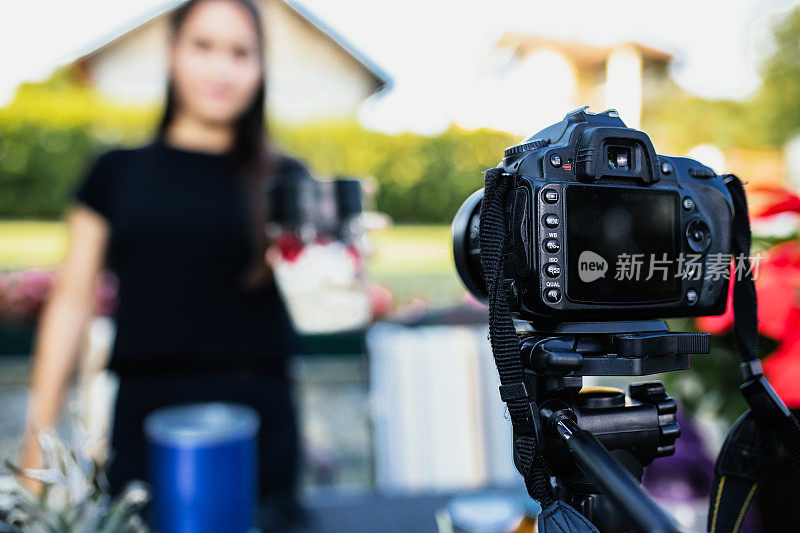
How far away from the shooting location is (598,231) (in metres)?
0.51

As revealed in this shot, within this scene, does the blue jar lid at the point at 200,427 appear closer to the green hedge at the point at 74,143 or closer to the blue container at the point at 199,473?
the blue container at the point at 199,473

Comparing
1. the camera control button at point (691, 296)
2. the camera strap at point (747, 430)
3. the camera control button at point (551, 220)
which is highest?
the camera control button at point (551, 220)

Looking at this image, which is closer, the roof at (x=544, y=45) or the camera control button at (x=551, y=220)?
the camera control button at (x=551, y=220)

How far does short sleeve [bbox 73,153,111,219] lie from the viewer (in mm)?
1387

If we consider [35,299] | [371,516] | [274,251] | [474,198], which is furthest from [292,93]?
[474,198]

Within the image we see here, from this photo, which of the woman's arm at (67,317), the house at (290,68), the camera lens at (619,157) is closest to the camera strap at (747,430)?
the camera lens at (619,157)

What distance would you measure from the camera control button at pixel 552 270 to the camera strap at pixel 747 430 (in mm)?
227

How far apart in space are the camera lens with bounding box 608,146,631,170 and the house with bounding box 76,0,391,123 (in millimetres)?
3665

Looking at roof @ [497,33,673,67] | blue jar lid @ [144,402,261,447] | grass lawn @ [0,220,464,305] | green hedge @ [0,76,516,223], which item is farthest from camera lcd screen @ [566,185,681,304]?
green hedge @ [0,76,516,223]

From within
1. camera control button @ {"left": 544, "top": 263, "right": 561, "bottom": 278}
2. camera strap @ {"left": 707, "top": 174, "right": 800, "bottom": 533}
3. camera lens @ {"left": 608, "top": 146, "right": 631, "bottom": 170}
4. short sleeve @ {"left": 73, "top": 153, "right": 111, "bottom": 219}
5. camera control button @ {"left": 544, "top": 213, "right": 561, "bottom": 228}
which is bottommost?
camera strap @ {"left": 707, "top": 174, "right": 800, "bottom": 533}

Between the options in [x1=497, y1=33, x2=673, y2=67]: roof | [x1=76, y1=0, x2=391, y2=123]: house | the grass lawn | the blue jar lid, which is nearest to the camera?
the blue jar lid

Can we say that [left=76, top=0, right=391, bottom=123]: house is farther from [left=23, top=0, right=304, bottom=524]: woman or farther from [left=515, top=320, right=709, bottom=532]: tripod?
[left=515, top=320, right=709, bottom=532]: tripod

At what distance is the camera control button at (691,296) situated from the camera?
0.57 metres

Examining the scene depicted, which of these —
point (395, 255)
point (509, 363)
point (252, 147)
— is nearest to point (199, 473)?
point (509, 363)
